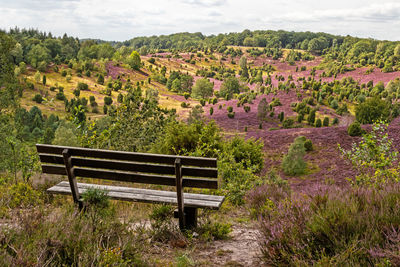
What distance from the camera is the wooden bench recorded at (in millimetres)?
3615

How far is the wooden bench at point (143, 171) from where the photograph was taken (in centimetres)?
362

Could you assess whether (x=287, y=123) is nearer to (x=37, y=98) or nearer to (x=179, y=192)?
(x=179, y=192)

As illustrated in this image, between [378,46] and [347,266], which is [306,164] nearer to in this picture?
[347,266]

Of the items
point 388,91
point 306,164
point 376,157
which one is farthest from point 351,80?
point 376,157

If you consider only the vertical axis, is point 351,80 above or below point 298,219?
below

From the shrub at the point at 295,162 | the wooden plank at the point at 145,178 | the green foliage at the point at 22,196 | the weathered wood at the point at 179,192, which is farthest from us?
the shrub at the point at 295,162

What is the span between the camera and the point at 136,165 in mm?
3707

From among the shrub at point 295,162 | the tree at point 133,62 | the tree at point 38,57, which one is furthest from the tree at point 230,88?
the shrub at point 295,162

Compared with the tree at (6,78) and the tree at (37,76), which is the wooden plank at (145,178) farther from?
the tree at (37,76)

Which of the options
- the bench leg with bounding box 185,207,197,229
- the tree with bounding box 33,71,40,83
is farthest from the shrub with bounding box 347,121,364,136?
the tree with bounding box 33,71,40,83

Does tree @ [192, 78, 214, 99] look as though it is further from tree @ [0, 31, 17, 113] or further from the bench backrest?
the bench backrest

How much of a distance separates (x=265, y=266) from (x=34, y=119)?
5816 centimetres

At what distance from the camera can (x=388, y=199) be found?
3.14 meters

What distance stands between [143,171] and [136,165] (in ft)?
0.38
